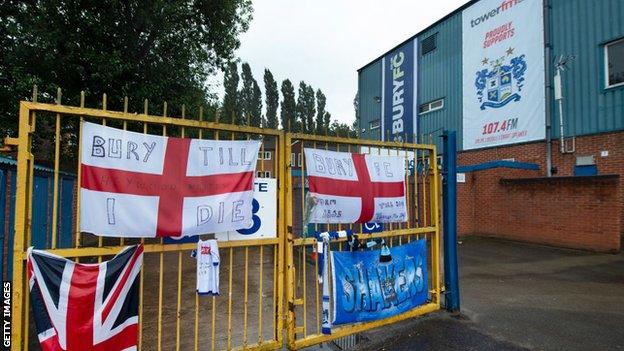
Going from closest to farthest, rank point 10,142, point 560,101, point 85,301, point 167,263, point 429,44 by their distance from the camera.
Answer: point 10,142 → point 85,301 → point 167,263 → point 560,101 → point 429,44

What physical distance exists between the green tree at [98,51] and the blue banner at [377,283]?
9344 millimetres

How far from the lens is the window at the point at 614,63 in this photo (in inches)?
449

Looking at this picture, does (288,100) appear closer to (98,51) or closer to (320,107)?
(320,107)

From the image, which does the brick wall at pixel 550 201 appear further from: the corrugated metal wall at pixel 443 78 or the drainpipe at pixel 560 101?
the corrugated metal wall at pixel 443 78

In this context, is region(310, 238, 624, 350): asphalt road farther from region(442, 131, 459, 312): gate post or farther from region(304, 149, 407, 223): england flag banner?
region(304, 149, 407, 223): england flag banner

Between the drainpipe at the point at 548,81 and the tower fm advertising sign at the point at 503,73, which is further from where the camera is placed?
the tower fm advertising sign at the point at 503,73

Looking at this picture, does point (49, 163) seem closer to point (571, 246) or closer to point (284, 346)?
point (284, 346)

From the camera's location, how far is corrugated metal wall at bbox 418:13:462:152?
16.9 meters

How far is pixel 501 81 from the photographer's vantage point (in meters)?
14.8

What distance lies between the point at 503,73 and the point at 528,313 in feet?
39.8

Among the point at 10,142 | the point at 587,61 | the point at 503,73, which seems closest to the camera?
the point at 10,142

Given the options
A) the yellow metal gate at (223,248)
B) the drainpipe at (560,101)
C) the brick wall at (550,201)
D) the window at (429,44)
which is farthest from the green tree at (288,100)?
the yellow metal gate at (223,248)

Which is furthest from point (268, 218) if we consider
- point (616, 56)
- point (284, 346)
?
point (616, 56)

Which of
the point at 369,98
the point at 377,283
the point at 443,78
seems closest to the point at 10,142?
the point at 377,283
